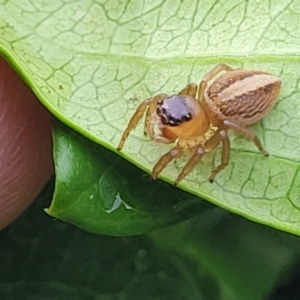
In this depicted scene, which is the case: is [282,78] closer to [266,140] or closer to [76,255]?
[266,140]

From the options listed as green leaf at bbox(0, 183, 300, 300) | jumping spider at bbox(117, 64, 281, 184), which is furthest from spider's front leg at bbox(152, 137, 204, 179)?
green leaf at bbox(0, 183, 300, 300)

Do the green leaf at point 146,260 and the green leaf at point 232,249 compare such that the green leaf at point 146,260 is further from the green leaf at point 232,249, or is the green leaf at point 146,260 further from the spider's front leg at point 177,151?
the spider's front leg at point 177,151

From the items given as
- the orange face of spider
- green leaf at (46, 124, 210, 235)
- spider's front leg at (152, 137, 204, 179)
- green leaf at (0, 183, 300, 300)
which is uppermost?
the orange face of spider

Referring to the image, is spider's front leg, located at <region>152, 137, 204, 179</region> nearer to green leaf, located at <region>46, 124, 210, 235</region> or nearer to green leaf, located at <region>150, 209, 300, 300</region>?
green leaf, located at <region>46, 124, 210, 235</region>

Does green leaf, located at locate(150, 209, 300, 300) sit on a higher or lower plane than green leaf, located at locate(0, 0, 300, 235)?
lower

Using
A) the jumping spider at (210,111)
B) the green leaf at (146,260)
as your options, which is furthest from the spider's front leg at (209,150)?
the green leaf at (146,260)

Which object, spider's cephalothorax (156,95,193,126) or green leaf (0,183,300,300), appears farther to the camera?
green leaf (0,183,300,300)

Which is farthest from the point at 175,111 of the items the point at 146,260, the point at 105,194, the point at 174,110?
the point at 146,260
